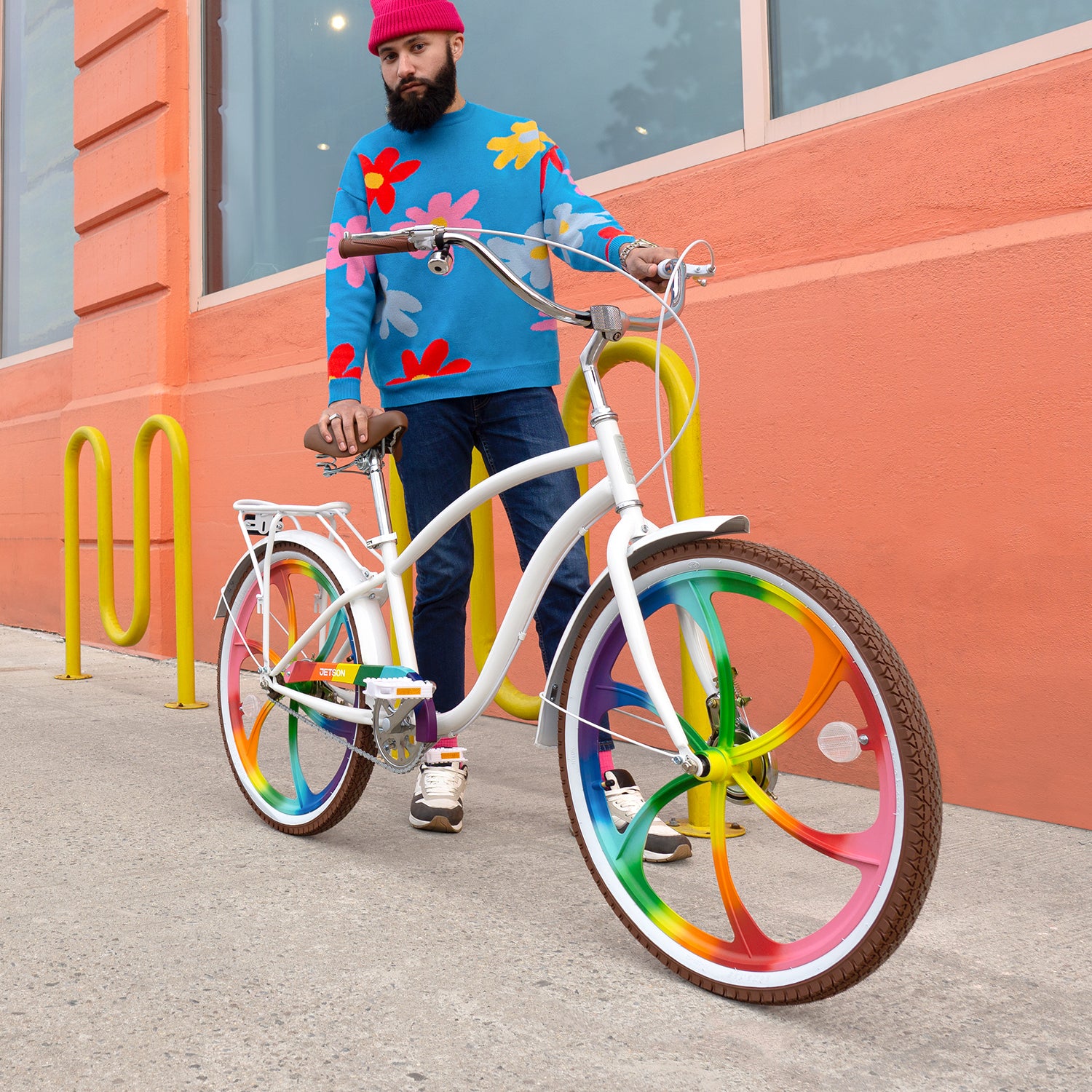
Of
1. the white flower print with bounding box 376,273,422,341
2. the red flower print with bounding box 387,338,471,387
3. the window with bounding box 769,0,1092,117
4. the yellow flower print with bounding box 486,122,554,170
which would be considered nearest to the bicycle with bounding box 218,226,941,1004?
the red flower print with bounding box 387,338,471,387

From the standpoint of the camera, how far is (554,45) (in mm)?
4016

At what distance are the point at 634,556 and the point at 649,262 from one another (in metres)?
0.55

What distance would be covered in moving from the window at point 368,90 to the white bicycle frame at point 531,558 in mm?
1803

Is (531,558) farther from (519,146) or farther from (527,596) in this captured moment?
(519,146)

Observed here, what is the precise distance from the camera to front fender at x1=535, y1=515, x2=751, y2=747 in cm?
166

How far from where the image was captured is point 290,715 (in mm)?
2574

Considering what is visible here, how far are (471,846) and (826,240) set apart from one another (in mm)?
1816

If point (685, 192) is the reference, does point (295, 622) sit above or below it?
below

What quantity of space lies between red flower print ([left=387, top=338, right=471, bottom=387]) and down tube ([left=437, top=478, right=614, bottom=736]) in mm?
538

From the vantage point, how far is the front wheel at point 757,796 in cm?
144

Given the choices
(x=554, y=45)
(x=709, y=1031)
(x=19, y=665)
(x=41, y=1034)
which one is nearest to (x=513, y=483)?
(x=709, y=1031)

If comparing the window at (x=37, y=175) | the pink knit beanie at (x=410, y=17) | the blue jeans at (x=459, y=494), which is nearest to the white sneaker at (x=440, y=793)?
the blue jeans at (x=459, y=494)

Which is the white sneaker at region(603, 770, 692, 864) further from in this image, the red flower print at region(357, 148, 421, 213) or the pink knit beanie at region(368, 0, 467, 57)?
the pink knit beanie at region(368, 0, 467, 57)

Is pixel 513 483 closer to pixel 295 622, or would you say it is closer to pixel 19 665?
pixel 295 622
